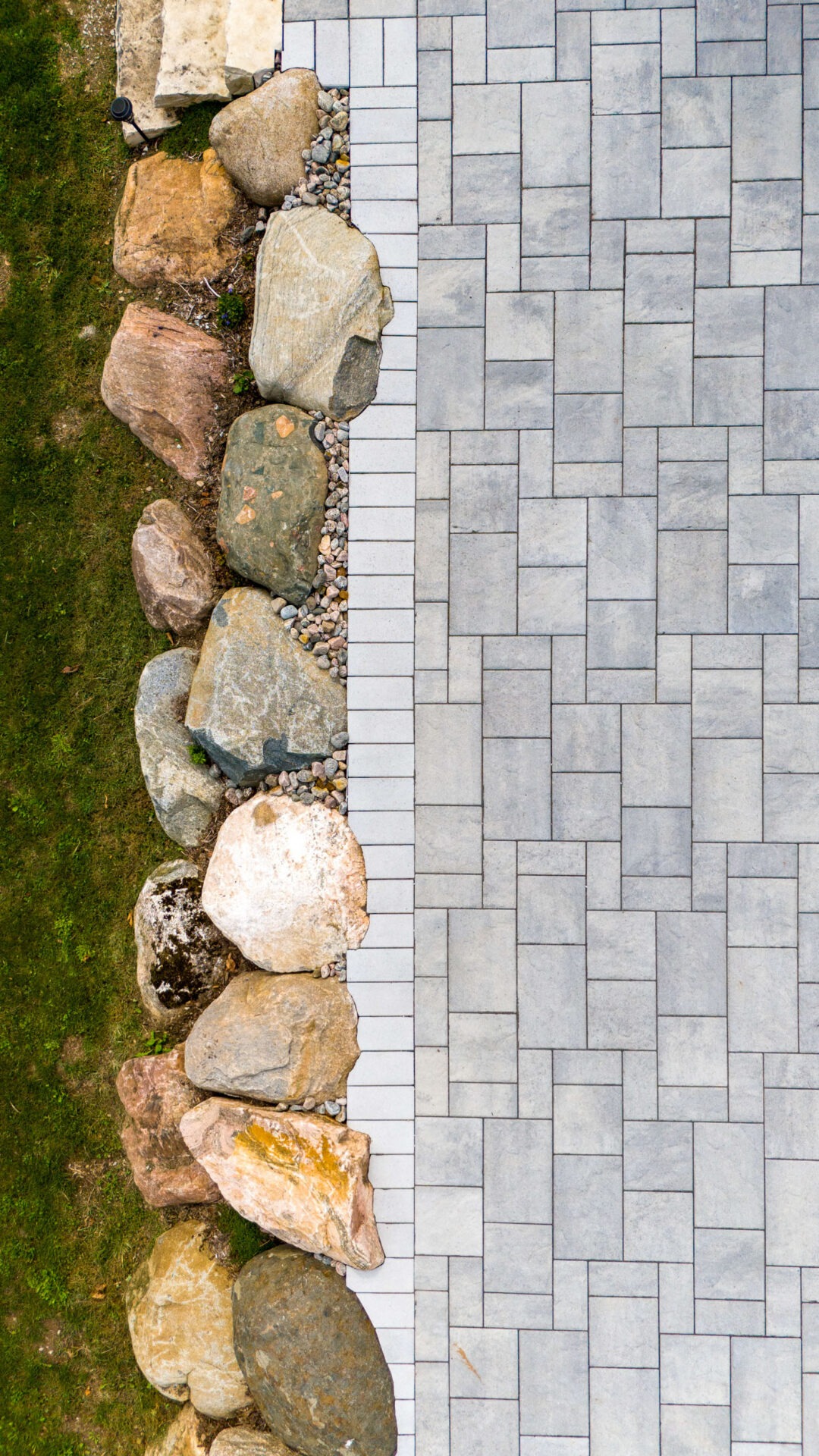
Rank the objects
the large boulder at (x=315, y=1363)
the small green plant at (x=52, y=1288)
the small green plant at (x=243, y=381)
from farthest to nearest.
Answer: the small green plant at (x=52, y=1288)
the small green plant at (x=243, y=381)
the large boulder at (x=315, y=1363)

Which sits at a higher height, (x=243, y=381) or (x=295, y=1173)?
(x=243, y=381)

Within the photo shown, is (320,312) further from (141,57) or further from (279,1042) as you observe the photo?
(279,1042)

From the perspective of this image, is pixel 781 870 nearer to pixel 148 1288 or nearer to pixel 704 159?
pixel 704 159

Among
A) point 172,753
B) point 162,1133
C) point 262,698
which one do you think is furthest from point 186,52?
point 162,1133

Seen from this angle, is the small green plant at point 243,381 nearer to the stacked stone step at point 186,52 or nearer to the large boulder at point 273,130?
the large boulder at point 273,130

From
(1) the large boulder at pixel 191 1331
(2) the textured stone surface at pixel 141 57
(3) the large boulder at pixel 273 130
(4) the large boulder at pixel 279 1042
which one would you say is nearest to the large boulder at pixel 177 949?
(4) the large boulder at pixel 279 1042

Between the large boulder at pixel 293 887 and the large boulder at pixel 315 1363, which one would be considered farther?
the large boulder at pixel 293 887

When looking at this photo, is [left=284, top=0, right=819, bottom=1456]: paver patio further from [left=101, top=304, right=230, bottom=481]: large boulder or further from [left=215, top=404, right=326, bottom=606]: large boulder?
[left=101, top=304, right=230, bottom=481]: large boulder
